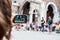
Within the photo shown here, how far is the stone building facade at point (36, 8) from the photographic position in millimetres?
30531

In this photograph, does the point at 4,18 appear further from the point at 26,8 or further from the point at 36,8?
the point at 26,8

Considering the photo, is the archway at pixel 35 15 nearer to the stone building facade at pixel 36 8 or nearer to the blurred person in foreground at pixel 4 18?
the stone building facade at pixel 36 8

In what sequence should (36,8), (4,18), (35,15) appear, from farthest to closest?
(36,8) → (35,15) → (4,18)

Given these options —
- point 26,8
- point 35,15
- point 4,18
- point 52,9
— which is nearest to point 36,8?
point 35,15

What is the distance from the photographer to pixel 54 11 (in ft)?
111

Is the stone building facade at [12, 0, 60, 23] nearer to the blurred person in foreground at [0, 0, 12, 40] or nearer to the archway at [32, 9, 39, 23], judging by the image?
the archway at [32, 9, 39, 23]

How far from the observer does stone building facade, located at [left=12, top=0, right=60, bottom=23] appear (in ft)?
100

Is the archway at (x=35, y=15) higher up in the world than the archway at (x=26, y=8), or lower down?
lower down

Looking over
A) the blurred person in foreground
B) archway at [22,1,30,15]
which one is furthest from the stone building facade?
the blurred person in foreground

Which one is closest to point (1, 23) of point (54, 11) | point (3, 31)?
point (3, 31)

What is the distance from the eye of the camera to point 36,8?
103 ft

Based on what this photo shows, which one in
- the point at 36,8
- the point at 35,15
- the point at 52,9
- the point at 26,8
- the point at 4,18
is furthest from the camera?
the point at 52,9

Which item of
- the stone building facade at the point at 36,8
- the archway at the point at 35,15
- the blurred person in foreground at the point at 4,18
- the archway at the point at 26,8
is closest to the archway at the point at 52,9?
the stone building facade at the point at 36,8

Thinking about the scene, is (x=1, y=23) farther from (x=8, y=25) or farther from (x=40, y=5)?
(x=40, y=5)
